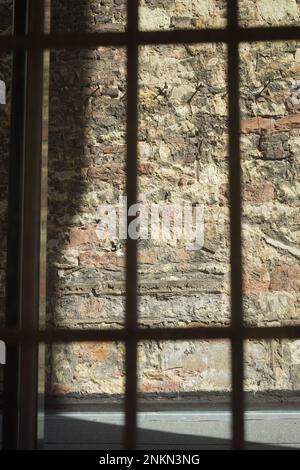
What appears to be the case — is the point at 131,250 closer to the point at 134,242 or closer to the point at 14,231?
the point at 134,242

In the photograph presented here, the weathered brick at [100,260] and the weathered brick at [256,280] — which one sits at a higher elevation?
the weathered brick at [100,260]

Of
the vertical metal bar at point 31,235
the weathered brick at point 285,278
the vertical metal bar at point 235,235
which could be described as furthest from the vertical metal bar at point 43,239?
the weathered brick at point 285,278

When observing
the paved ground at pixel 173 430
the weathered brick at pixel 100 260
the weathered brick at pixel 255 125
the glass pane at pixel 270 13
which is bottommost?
the paved ground at pixel 173 430

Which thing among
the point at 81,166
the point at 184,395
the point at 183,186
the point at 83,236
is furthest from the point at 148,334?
the point at 81,166

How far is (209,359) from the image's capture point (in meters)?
2.22

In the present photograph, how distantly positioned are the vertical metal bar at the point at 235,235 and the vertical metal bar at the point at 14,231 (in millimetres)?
710

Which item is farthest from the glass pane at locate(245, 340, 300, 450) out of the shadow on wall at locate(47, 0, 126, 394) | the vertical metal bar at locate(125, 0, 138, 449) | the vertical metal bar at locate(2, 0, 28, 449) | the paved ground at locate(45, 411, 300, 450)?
the vertical metal bar at locate(2, 0, 28, 449)

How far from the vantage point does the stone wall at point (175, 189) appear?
2227 millimetres

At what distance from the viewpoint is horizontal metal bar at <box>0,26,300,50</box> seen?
7.48 feet

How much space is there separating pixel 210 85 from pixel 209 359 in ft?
3.05

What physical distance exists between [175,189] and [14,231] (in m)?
0.56

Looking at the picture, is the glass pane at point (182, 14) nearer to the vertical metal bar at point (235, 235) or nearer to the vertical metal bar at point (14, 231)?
the vertical metal bar at point (235, 235)

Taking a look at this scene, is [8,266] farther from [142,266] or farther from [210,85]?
[210,85]

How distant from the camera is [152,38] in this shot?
2314 millimetres
